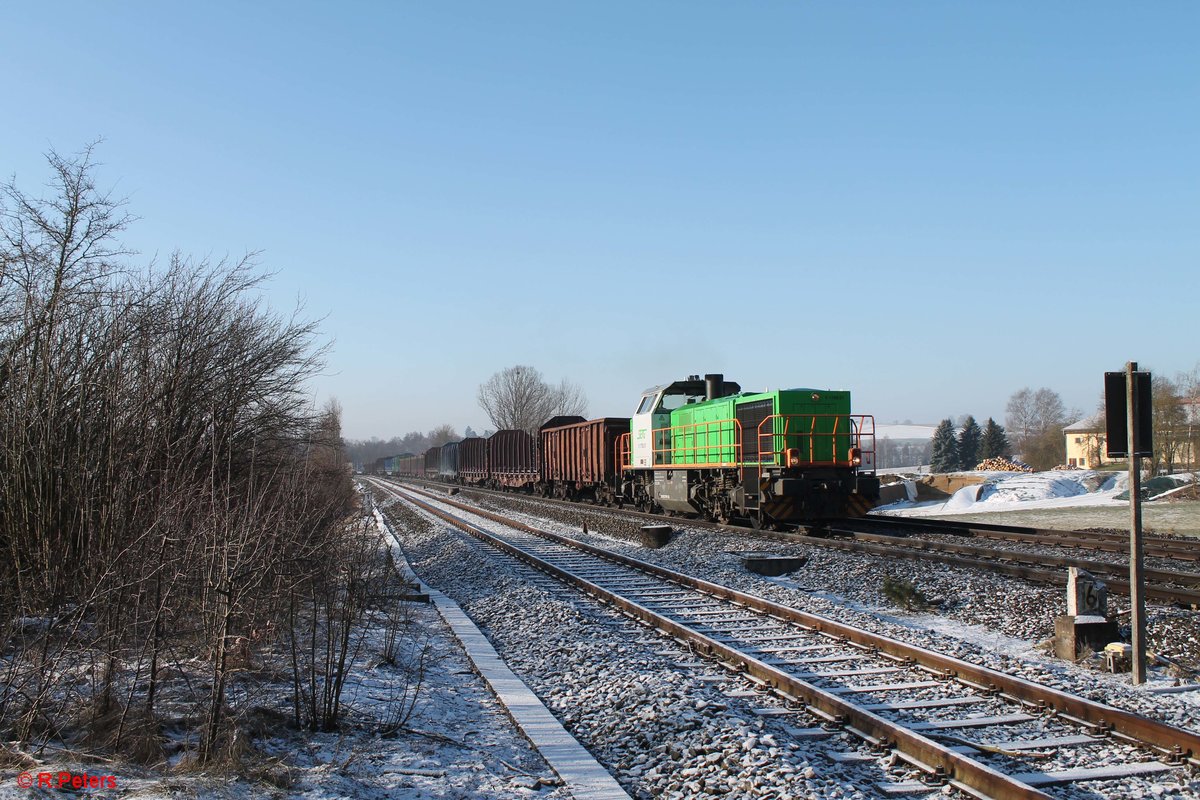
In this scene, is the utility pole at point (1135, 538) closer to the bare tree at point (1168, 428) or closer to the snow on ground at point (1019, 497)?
the snow on ground at point (1019, 497)

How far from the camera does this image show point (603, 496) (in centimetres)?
2834

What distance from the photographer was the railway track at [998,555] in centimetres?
983

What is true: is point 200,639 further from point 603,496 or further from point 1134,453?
point 603,496

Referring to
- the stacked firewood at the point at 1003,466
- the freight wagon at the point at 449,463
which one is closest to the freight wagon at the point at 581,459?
the freight wagon at the point at 449,463

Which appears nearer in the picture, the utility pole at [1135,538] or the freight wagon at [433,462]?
the utility pole at [1135,538]

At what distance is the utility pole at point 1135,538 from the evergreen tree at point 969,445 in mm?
71941

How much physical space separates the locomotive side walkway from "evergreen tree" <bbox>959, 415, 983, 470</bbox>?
238 feet

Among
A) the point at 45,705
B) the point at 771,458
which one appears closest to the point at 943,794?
the point at 45,705

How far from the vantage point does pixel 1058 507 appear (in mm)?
27750

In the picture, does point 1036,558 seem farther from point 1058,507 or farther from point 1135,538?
point 1058,507

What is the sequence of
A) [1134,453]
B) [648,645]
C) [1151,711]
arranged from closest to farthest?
[1151,711] → [1134,453] → [648,645]

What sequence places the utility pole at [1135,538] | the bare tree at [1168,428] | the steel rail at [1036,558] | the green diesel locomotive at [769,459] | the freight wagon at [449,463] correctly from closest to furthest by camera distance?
the utility pole at [1135,538]
the steel rail at [1036,558]
the green diesel locomotive at [769,459]
the bare tree at [1168,428]
the freight wagon at [449,463]

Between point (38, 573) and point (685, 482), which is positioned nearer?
point (38, 573)

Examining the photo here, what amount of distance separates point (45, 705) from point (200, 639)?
1.37 metres
